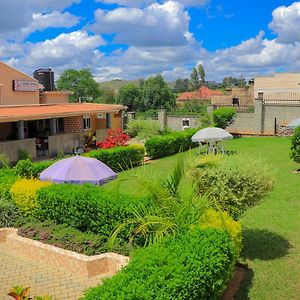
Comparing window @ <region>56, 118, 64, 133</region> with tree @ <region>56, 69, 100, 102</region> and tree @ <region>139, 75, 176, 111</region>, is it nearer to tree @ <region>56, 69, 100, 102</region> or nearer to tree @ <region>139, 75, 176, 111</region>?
tree @ <region>139, 75, 176, 111</region>

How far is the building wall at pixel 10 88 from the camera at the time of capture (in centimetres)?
2423

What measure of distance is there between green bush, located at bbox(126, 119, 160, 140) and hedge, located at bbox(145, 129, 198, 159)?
4220mm

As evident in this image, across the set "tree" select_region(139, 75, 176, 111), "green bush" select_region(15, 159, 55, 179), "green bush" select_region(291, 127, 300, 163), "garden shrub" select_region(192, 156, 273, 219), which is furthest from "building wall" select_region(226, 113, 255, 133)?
"tree" select_region(139, 75, 176, 111)

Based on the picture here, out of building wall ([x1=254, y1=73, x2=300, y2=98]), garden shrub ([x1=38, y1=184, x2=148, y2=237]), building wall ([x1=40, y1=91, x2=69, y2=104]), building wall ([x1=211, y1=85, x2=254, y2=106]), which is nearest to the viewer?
garden shrub ([x1=38, y1=184, x2=148, y2=237])

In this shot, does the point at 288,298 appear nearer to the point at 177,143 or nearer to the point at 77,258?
the point at 77,258

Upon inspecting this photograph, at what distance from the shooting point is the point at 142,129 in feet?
108

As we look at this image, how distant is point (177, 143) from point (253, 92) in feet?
131

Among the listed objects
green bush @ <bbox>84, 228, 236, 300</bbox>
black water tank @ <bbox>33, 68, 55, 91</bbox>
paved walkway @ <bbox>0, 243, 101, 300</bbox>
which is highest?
black water tank @ <bbox>33, 68, 55, 91</bbox>

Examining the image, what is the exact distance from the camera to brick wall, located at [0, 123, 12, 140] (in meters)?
22.7

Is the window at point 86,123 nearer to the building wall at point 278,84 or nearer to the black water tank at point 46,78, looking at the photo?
the black water tank at point 46,78

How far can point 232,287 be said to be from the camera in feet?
23.1

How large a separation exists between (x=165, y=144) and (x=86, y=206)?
15.7 meters

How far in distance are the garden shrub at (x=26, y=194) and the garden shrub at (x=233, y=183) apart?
4.26 m

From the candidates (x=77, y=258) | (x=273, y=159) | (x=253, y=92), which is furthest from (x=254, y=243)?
(x=253, y=92)
